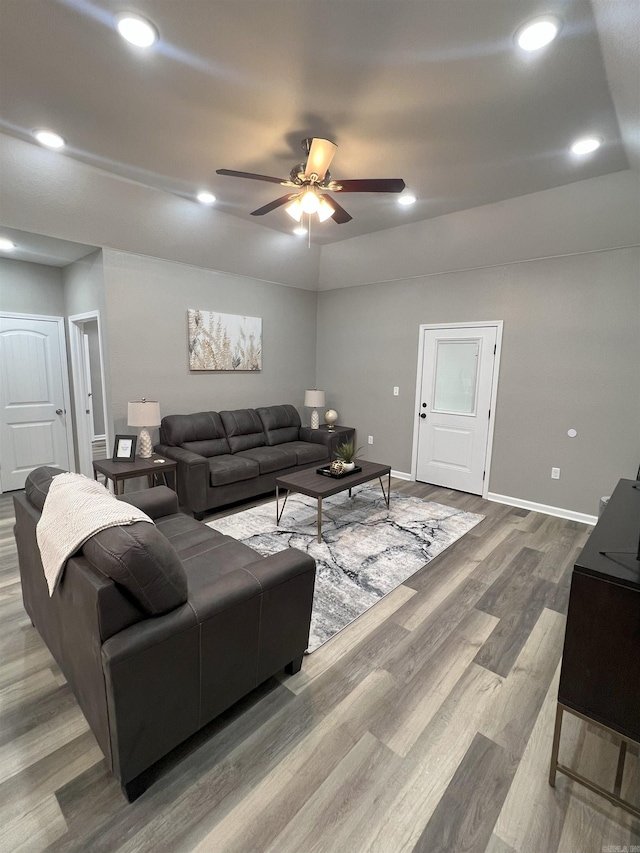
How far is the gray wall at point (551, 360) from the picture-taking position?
11.8 feet

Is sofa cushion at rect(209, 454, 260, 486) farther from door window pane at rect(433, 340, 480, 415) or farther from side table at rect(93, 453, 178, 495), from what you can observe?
door window pane at rect(433, 340, 480, 415)

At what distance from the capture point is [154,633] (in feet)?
4.22

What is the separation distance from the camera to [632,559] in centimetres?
132

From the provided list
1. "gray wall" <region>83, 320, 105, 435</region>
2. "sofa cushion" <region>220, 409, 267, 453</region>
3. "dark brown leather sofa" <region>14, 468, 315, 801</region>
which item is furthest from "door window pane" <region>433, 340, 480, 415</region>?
"gray wall" <region>83, 320, 105, 435</region>

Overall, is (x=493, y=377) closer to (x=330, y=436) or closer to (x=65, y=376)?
(x=330, y=436)

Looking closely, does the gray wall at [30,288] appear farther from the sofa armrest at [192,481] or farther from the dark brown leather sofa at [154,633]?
the dark brown leather sofa at [154,633]

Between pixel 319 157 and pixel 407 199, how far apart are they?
1.37 m

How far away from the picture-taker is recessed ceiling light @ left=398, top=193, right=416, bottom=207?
3.37m

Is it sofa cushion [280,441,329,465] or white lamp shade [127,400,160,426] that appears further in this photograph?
sofa cushion [280,441,329,465]

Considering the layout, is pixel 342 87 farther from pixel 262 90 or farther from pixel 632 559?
pixel 632 559

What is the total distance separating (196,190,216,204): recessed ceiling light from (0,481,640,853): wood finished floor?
3.44m

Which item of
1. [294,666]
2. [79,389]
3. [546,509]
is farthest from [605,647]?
[79,389]

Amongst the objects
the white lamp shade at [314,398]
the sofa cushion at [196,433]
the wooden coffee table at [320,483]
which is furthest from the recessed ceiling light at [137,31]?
the white lamp shade at [314,398]

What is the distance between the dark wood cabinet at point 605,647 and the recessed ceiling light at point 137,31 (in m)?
2.75
